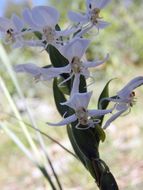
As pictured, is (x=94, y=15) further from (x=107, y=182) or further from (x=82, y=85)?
(x=107, y=182)

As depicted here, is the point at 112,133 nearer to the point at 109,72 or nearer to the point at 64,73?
the point at 109,72

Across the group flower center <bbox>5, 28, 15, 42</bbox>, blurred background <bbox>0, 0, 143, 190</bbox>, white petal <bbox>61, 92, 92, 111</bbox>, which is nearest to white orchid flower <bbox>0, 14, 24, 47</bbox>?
flower center <bbox>5, 28, 15, 42</bbox>

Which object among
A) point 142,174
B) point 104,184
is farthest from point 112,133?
point 104,184

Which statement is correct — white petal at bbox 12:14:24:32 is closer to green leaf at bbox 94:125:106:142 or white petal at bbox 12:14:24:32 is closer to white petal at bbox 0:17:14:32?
white petal at bbox 0:17:14:32

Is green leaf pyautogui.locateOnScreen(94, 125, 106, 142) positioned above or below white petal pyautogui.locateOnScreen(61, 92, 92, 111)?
below

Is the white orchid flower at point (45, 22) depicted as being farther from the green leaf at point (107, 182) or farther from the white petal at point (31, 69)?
the green leaf at point (107, 182)

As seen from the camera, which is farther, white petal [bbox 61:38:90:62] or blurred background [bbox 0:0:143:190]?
blurred background [bbox 0:0:143:190]

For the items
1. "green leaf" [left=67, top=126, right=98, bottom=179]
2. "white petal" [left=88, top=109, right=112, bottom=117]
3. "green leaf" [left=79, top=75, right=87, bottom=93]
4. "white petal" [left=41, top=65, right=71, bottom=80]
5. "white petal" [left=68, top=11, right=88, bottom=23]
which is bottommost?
"green leaf" [left=67, top=126, right=98, bottom=179]

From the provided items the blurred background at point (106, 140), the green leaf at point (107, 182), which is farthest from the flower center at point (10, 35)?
the blurred background at point (106, 140)
